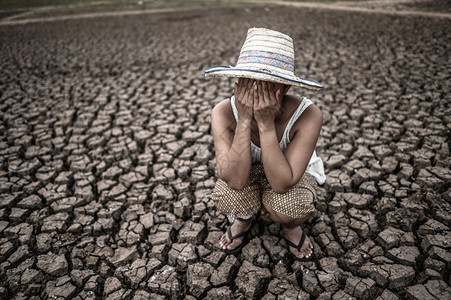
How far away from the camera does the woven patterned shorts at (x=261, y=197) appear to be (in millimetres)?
1778

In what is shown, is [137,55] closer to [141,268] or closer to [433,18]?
[141,268]

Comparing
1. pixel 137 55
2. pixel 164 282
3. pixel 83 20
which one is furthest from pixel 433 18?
pixel 83 20

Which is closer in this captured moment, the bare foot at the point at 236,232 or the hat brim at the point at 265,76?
the hat brim at the point at 265,76


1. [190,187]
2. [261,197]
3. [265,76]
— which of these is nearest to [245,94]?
[265,76]

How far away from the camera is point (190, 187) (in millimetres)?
2748

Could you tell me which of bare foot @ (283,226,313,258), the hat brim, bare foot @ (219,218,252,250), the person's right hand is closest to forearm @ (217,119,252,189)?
the person's right hand

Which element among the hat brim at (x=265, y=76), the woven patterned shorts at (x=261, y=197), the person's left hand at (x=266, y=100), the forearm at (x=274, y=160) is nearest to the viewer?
the hat brim at (x=265, y=76)

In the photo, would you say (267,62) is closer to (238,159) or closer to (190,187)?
(238,159)

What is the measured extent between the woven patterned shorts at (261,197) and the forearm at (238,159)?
0.13 metres

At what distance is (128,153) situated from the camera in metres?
3.24

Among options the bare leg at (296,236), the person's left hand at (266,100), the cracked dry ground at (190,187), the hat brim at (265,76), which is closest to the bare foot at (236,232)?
the cracked dry ground at (190,187)

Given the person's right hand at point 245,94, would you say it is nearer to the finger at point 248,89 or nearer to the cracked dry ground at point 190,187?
the finger at point 248,89

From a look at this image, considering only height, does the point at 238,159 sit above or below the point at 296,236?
above

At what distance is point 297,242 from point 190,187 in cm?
119
